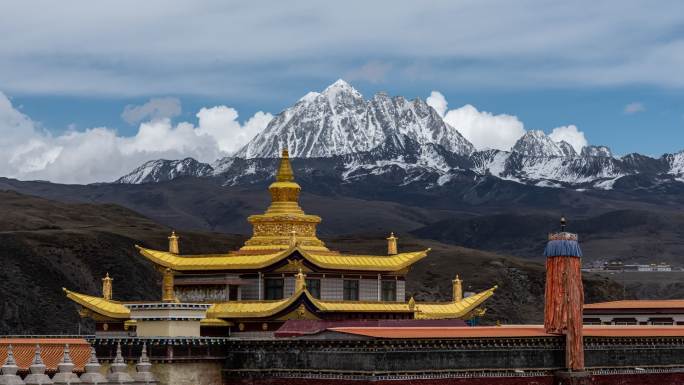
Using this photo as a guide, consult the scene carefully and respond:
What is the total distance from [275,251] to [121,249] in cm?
10891

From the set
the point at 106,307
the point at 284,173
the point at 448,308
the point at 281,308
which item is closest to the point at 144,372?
the point at 281,308

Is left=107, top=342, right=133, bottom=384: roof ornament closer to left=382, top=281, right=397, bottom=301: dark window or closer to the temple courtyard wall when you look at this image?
the temple courtyard wall

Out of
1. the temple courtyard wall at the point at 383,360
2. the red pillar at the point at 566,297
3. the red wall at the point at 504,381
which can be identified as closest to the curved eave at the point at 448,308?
the red pillar at the point at 566,297

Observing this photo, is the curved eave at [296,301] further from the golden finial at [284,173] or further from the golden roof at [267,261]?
the golden finial at [284,173]

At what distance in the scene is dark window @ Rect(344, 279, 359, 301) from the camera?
227 ft

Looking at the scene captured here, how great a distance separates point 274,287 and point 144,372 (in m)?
9.76

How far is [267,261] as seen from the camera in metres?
66.8

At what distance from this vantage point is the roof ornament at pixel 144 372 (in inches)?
2354

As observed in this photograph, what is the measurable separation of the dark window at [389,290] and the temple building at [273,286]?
5 cm

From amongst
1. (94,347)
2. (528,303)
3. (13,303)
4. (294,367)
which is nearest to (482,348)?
(294,367)

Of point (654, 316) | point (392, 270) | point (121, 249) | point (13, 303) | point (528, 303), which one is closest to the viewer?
point (392, 270)

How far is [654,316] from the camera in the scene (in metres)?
88.6

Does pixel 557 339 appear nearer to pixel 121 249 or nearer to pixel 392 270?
pixel 392 270

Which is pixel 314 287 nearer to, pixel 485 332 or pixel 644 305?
pixel 485 332
